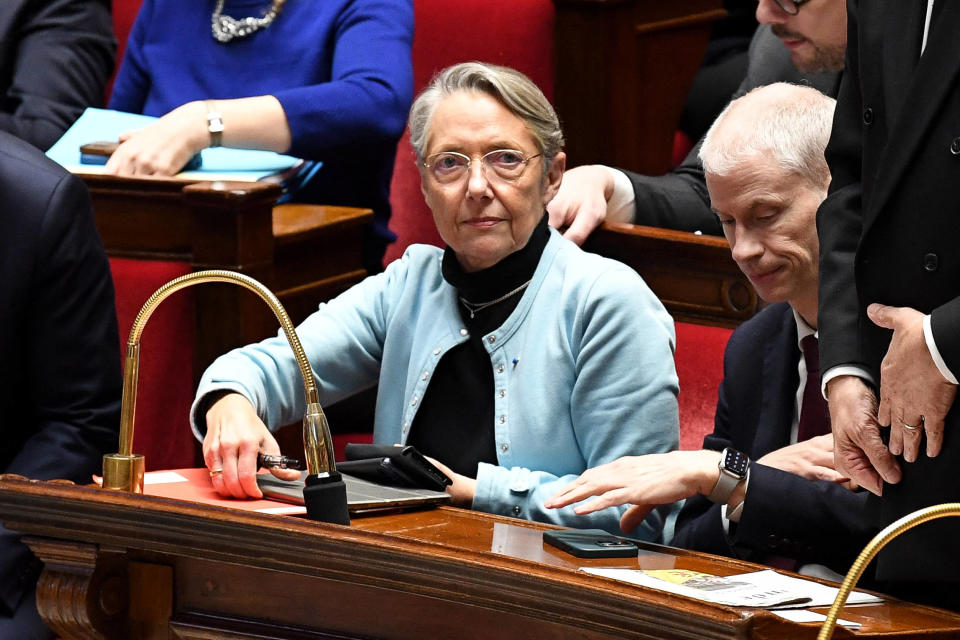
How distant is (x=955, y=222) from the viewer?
119 cm

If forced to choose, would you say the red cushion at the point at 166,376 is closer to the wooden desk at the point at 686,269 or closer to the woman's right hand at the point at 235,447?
the woman's right hand at the point at 235,447

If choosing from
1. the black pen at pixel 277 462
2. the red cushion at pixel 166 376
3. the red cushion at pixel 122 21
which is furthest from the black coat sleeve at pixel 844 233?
the red cushion at pixel 122 21

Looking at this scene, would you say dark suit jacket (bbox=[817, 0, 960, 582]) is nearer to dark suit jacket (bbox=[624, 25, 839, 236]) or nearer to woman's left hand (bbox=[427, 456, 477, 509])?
woman's left hand (bbox=[427, 456, 477, 509])

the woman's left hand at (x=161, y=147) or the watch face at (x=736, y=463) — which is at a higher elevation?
the woman's left hand at (x=161, y=147)

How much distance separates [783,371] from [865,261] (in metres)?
0.43

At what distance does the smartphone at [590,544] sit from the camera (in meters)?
1.32

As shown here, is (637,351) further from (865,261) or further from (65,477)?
(65,477)

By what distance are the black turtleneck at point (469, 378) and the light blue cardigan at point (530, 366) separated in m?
0.02

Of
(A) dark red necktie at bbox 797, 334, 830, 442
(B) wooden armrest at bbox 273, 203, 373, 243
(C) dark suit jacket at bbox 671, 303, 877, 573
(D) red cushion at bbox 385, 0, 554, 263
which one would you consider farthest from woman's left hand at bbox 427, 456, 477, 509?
(D) red cushion at bbox 385, 0, 554, 263

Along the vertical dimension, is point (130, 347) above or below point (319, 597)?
above

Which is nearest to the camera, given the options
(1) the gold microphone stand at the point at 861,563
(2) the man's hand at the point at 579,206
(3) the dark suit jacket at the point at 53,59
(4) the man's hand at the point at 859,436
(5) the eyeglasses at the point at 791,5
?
(1) the gold microphone stand at the point at 861,563

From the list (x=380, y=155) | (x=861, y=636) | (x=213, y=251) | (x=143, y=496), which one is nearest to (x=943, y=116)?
(x=861, y=636)

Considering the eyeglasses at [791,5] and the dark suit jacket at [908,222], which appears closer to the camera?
the dark suit jacket at [908,222]

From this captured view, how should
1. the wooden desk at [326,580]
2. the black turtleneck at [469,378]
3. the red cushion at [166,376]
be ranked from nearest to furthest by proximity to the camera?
1. the wooden desk at [326,580]
2. the black turtleneck at [469,378]
3. the red cushion at [166,376]
